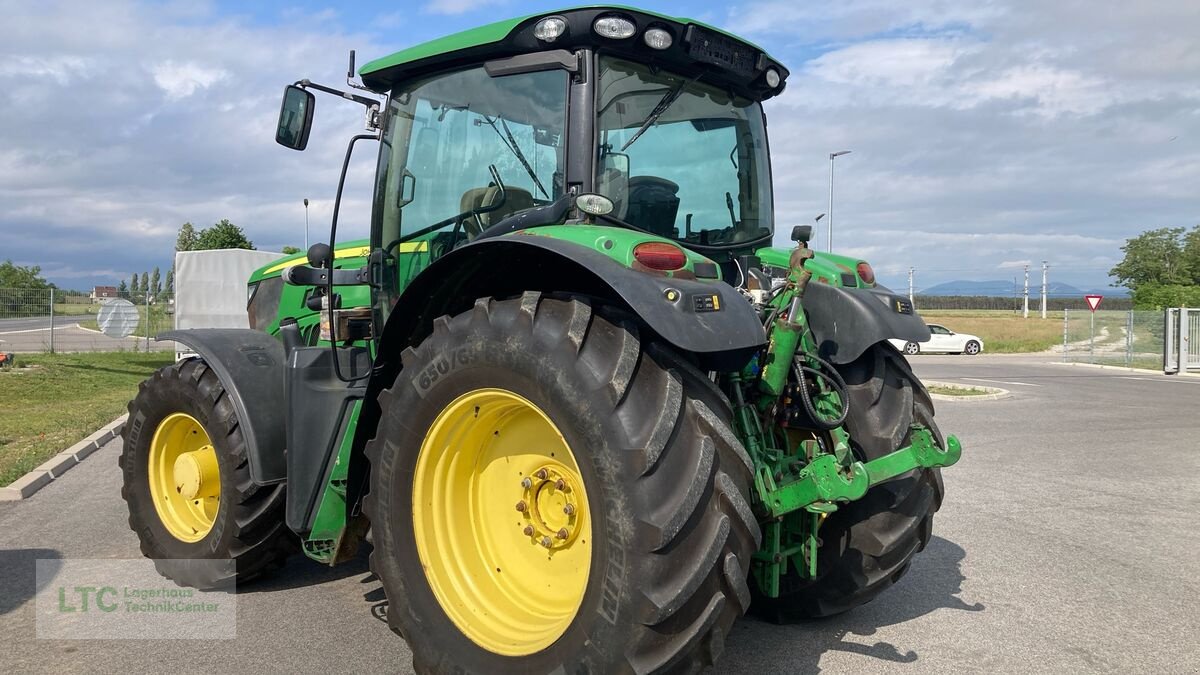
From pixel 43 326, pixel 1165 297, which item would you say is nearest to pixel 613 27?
pixel 43 326

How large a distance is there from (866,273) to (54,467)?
7561 millimetres

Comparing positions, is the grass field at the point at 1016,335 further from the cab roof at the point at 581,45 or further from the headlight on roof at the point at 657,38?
the headlight on roof at the point at 657,38

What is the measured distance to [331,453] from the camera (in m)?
4.05

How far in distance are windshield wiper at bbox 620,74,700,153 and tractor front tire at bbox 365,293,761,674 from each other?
1.00m

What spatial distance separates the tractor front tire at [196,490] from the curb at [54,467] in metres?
0.60

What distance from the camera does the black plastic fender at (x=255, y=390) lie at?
443 cm

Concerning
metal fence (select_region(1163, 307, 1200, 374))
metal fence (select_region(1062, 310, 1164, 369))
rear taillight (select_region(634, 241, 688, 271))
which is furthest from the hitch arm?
metal fence (select_region(1062, 310, 1164, 369))

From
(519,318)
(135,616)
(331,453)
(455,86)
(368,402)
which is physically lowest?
(135,616)

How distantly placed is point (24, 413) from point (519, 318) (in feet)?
39.0

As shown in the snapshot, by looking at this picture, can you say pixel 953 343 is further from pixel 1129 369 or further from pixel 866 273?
pixel 866 273

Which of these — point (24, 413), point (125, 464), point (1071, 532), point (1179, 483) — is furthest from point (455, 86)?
point (24, 413)

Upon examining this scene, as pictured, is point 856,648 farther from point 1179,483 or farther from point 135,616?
point 1179,483

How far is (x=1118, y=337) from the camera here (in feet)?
98.4

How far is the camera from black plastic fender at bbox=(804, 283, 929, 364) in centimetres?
377
